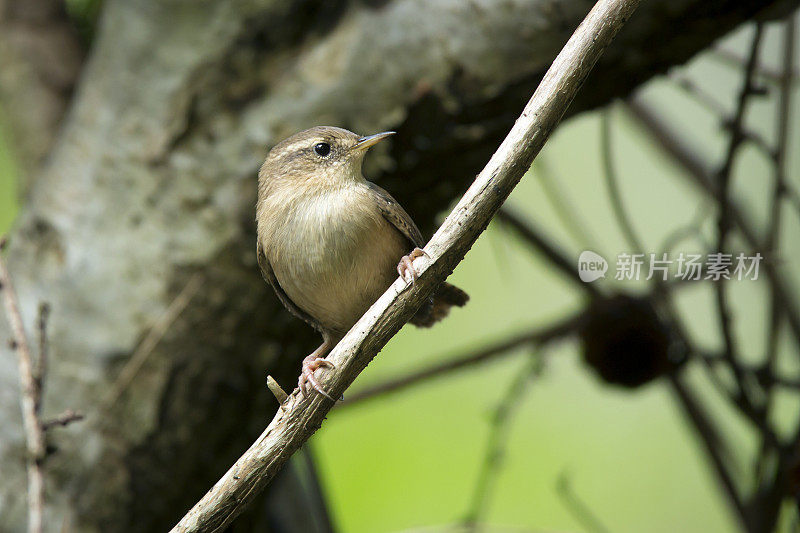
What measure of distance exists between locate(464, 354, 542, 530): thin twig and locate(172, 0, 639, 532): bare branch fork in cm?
165

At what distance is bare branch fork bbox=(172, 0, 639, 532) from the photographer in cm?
146

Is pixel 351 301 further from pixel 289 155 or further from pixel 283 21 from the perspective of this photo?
pixel 283 21

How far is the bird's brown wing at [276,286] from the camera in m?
1.87

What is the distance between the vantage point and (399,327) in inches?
59.1

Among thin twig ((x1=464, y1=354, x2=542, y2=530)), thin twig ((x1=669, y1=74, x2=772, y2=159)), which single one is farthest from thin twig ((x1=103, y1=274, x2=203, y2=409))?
thin twig ((x1=669, y1=74, x2=772, y2=159))

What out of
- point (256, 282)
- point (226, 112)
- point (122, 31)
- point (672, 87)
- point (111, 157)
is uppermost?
point (122, 31)

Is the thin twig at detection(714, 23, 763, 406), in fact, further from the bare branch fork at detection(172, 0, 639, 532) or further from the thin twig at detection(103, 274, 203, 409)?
the thin twig at detection(103, 274, 203, 409)

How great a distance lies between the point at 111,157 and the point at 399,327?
1.75 m

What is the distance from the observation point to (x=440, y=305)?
6.43 feet

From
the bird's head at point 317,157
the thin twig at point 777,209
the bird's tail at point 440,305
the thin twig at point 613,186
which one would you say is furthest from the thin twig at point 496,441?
the bird's head at point 317,157

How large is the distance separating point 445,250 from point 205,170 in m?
1.49

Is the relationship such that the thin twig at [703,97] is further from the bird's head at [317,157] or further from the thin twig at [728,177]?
the bird's head at [317,157]

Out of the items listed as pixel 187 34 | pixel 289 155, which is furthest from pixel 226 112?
pixel 289 155

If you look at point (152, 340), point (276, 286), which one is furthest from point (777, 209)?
point (152, 340)
